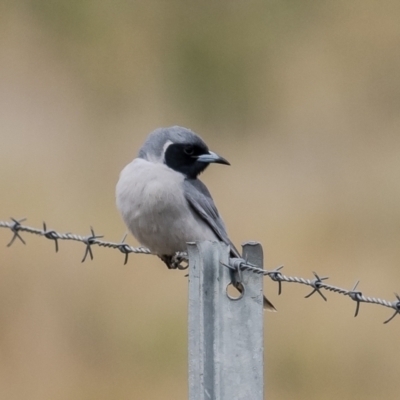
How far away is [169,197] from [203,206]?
27 cm

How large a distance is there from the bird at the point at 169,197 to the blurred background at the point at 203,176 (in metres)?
2.98

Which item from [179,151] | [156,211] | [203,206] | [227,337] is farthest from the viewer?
[179,151]

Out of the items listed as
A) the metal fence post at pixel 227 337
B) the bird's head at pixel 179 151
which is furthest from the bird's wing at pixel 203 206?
the metal fence post at pixel 227 337

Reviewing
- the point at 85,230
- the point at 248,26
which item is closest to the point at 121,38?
the point at 248,26

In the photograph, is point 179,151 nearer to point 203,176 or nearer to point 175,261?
point 175,261

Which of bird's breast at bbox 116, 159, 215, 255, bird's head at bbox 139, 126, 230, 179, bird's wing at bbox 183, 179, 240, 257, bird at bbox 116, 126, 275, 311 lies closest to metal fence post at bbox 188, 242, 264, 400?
bird at bbox 116, 126, 275, 311

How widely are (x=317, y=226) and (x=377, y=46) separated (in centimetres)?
464

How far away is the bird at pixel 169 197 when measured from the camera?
5.91 meters

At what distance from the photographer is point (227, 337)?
376cm

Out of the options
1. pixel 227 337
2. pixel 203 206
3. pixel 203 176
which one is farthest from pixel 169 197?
pixel 203 176

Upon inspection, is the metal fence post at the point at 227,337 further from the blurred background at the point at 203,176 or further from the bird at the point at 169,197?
the blurred background at the point at 203,176

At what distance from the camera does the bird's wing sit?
241 inches

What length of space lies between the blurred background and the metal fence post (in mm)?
5032

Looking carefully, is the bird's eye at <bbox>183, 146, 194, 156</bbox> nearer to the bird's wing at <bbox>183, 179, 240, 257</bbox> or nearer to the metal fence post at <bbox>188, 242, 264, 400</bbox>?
the bird's wing at <bbox>183, 179, 240, 257</bbox>
